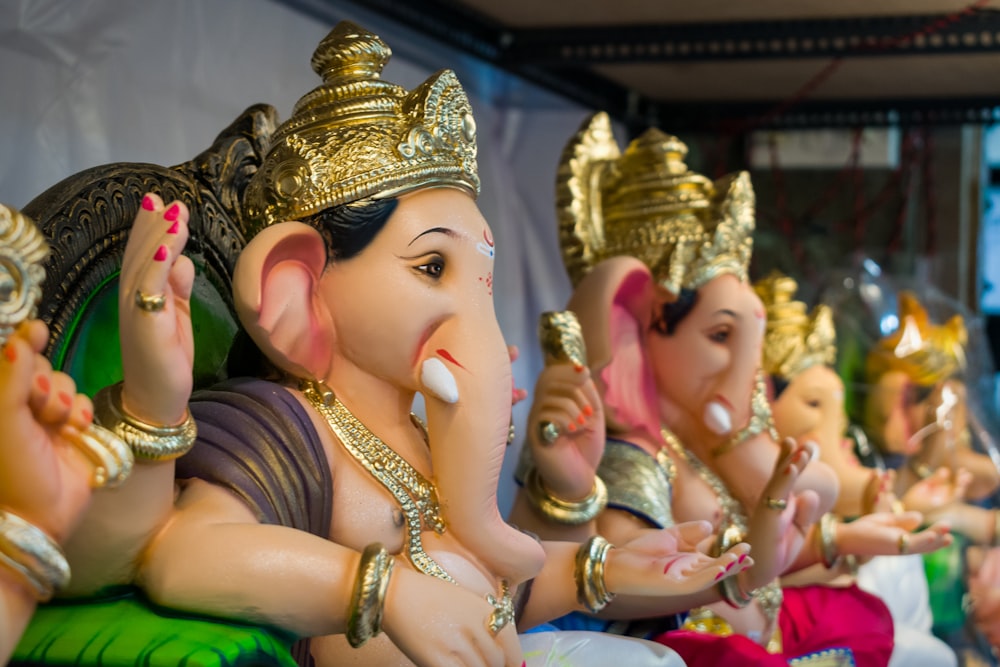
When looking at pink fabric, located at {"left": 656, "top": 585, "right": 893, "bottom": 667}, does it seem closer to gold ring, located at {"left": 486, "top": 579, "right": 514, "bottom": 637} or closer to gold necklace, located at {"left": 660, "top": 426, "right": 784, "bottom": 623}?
gold necklace, located at {"left": 660, "top": 426, "right": 784, "bottom": 623}

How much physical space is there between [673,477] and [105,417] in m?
0.90

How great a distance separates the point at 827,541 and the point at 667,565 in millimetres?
585

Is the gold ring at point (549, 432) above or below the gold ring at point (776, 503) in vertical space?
above

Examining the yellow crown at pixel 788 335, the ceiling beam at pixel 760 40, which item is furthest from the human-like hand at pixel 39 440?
the yellow crown at pixel 788 335

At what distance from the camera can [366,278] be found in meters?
1.07

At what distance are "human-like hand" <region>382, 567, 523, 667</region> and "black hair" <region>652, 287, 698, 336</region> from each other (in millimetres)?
735

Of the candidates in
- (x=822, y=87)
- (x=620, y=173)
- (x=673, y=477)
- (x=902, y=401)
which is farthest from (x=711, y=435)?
(x=822, y=87)

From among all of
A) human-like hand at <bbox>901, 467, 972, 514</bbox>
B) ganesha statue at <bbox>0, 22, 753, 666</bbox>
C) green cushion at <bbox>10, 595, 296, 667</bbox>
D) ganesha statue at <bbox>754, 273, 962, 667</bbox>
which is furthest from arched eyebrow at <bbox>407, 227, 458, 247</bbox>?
human-like hand at <bbox>901, 467, 972, 514</bbox>

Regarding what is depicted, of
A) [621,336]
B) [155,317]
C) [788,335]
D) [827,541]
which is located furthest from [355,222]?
[788,335]

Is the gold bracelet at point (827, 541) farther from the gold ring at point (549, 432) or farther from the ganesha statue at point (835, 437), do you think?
the gold ring at point (549, 432)

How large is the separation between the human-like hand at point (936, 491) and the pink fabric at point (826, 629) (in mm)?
380

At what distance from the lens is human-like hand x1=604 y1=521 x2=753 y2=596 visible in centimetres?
115

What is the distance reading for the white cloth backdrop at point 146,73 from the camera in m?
→ 1.26

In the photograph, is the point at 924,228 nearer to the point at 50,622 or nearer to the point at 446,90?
the point at 446,90
